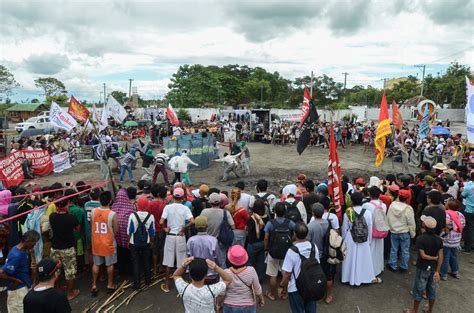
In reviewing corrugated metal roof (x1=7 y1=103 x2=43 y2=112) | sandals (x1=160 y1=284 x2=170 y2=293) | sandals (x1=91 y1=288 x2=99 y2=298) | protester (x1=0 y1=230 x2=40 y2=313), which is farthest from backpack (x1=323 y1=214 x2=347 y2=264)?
corrugated metal roof (x1=7 y1=103 x2=43 y2=112)

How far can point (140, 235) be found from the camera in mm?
5082

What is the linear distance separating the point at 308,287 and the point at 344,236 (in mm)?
2093

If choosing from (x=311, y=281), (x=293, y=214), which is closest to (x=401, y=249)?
(x=293, y=214)

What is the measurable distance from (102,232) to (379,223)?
184 inches

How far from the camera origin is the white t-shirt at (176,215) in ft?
17.1

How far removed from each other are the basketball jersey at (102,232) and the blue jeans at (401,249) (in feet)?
16.2

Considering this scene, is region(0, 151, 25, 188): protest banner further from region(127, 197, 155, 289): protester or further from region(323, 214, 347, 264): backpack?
region(323, 214, 347, 264): backpack

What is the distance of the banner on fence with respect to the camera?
14.6 meters

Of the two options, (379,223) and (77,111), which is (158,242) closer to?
(379,223)

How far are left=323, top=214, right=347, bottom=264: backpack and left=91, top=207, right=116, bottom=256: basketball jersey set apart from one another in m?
3.39

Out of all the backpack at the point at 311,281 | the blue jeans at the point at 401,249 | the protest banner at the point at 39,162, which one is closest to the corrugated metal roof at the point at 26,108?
the protest banner at the point at 39,162

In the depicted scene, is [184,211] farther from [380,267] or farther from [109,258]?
[380,267]

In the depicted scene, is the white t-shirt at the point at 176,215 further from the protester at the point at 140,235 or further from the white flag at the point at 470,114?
the white flag at the point at 470,114

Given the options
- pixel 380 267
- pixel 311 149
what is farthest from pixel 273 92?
pixel 380 267
